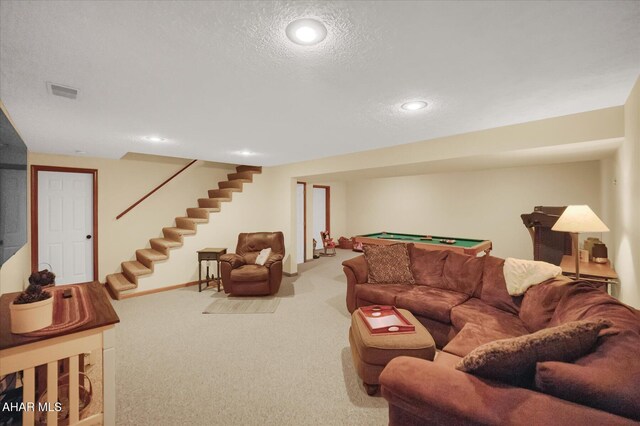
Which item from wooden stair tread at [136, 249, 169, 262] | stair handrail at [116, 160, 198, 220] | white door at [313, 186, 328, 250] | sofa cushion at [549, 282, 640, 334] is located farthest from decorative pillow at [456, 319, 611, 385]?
white door at [313, 186, 328, 250]

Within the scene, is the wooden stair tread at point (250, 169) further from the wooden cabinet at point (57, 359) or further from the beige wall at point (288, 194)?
the wooden cabinet at point (57, 359)

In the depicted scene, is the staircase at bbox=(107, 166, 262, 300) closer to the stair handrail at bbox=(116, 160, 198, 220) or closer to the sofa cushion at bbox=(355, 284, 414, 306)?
the stair handrail at bbox=(116, 160, 198, 220)

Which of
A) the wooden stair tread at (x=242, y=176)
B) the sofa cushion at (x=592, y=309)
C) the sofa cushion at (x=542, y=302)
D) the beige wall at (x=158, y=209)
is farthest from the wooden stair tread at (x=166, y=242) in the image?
the sofa cushion at (x=592, y=309)

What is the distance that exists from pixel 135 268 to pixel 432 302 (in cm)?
463

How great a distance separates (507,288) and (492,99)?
1.73 metres

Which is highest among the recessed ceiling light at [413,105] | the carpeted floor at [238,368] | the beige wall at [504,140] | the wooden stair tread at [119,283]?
the recessed ceiling light at [413,105]

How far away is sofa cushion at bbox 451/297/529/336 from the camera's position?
218 cm

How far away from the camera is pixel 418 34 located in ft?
4.38

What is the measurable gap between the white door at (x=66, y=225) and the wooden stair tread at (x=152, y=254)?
77cm

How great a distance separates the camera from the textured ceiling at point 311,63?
119 cm

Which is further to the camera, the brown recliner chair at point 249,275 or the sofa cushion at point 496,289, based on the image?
the brown recliner chair at point 249,275

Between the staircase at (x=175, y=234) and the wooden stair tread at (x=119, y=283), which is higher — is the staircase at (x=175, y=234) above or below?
above

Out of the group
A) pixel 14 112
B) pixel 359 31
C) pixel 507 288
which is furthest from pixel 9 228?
pixel 507 288

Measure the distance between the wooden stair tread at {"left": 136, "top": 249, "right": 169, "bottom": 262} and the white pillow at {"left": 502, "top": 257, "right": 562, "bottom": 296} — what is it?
493 cm
